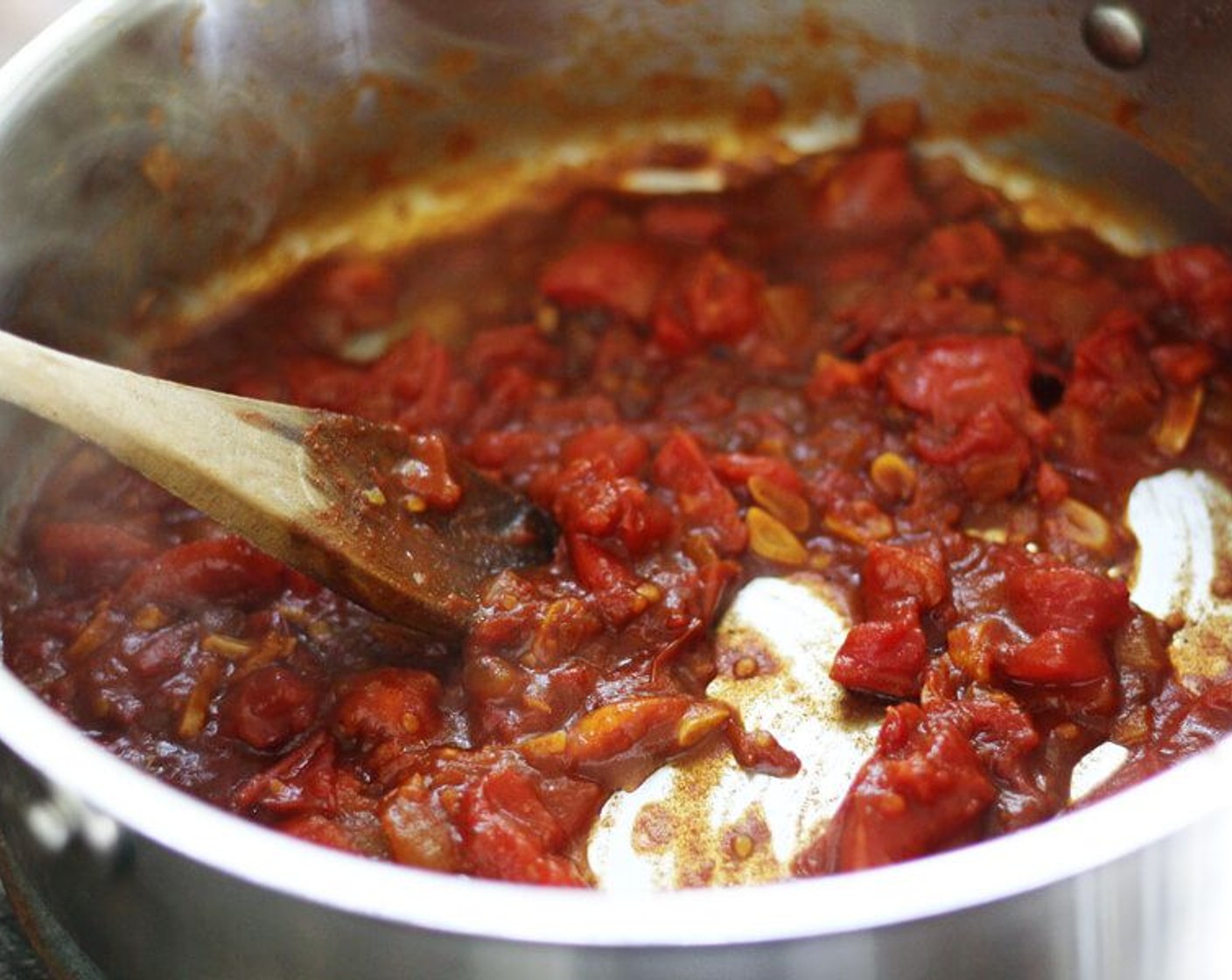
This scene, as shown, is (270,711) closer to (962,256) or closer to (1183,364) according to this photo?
(962,256)

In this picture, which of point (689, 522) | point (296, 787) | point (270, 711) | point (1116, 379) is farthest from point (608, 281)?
point (296, 787)

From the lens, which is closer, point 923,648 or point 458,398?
point 923,648

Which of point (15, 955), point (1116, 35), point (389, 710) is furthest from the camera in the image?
point (1116, 35)

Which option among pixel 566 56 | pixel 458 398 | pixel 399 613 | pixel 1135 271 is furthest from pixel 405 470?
pixel 1135 271

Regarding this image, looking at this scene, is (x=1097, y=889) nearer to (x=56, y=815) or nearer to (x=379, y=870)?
(x=379, y=870)

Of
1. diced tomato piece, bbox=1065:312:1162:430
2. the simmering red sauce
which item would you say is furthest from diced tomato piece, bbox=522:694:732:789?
diced tomato piece, bbox=1065:312:1162:430

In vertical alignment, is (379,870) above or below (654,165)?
above

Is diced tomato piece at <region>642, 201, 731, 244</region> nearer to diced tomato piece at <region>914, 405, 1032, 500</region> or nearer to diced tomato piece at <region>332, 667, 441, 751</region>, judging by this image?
diced tomato piece at <region>914, 405, 1032, 500</region>

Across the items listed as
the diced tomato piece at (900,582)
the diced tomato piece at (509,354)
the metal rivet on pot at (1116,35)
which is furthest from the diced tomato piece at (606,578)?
the metal rivet on pot at (1116,35)
